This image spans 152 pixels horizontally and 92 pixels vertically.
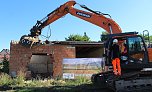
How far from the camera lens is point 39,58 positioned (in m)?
27.8

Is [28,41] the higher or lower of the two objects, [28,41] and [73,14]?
the lower

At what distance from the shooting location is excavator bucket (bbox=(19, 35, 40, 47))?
76.9 feet

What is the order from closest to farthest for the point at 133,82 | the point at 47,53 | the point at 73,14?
the point at 133,82
the point at 73,14
the point at 47,53

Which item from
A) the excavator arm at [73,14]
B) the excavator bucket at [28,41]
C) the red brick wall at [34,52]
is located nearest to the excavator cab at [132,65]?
the excavator arm at [73,14]

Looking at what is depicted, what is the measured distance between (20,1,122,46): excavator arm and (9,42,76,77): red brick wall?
1.97 feet

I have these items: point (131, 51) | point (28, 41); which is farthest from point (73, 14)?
point (131, 51)

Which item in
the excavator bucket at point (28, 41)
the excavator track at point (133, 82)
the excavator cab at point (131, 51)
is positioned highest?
the excavator bucket at point (28, 41)

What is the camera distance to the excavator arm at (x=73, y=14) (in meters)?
19.1

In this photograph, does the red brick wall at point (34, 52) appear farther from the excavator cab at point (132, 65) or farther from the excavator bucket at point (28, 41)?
the excavator cab at point (132, 65)

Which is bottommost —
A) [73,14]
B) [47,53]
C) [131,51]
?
[131,51]

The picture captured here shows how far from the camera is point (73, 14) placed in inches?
824

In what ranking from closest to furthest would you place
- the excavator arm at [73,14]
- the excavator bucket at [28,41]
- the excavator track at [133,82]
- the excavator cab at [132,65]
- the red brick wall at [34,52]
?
the excavator track at [133,82], the excavator cab at [132,65], the excavator arm at [73,14], the excavator bucket at [28,41], the red brick wall at [34,52]

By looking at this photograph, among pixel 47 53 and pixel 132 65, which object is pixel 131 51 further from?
pixel 47 53

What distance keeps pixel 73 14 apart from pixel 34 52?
5.18 m
